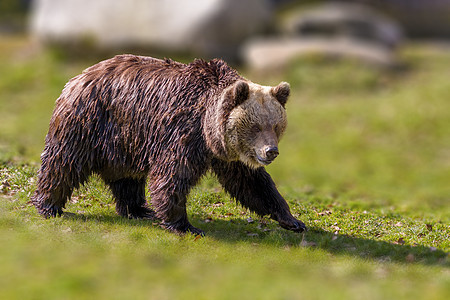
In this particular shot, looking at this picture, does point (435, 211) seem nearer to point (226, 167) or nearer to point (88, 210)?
point (226, 167)

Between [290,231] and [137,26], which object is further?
[137,26]

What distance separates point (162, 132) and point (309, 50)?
14775 millimetres

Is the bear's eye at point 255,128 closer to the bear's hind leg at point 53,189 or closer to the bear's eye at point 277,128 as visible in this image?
the bear's eye at point 277,128

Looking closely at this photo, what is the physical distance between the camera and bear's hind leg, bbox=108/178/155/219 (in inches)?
367

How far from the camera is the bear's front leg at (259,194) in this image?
8.89 meters

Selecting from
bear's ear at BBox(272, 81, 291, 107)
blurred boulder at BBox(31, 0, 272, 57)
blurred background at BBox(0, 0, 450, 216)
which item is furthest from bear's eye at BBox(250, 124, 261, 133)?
blurred boulder at BBox(31, 0, 272, 57)

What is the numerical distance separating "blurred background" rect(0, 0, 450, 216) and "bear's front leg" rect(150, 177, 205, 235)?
614 cm

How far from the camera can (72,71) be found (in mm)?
22047

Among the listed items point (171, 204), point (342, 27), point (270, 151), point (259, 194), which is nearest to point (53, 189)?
point (171, 204)

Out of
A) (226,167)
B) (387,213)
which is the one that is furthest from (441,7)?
(226,167)

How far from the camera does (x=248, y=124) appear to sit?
25.7 feet

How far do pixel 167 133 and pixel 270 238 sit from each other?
2072 millimetres

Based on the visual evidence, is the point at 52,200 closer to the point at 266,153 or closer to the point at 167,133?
the point at 167,133

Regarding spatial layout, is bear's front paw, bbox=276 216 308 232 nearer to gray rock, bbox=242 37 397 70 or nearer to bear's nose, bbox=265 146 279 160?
bear's nose, bbox=265 146 279 160
